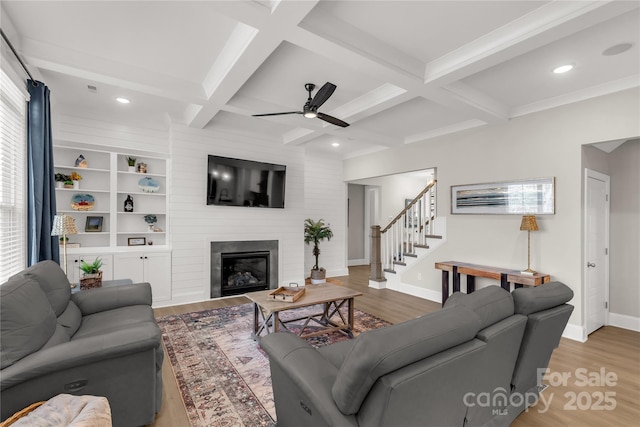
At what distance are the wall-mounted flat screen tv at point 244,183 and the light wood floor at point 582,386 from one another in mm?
1885

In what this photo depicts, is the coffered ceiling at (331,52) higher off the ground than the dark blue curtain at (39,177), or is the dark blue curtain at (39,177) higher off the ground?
the coffered ceiling at (331,52)

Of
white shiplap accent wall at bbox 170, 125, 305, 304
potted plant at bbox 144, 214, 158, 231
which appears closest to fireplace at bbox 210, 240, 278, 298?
white shiplap accent wall at bbox 170, 125, 305, 304

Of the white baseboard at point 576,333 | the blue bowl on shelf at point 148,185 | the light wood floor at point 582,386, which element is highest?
the blue bowl on shelf at point 148,185

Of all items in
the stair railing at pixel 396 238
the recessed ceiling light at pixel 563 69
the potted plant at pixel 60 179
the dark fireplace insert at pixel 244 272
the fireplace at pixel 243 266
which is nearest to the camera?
the recessed ceiling light at pixel 563 69

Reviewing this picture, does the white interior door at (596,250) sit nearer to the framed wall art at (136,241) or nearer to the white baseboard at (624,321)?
the white baseboard at (624,321)

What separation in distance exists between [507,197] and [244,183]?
407 centimetres

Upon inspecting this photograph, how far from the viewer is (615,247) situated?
13.3 feet

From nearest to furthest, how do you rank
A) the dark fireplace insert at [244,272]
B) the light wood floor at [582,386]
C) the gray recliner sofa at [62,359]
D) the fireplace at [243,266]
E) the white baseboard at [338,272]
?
the gray recliner sofa at [62,359]
the light wood floor at [582,386]
the fireplace at [243,266]
the dark fireplace insert at [244,272]
the white baseboard at [338,272]

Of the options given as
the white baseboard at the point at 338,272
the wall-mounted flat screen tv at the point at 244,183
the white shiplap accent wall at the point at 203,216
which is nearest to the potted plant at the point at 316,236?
the white baseboard at the point at 338,272

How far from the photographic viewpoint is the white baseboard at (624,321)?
3.86 meters

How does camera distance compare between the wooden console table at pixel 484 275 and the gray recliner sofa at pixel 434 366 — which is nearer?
the gray recliner sofa at pixel 434 366

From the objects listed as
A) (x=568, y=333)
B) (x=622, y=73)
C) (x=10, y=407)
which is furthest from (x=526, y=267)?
(x=10, y=407)

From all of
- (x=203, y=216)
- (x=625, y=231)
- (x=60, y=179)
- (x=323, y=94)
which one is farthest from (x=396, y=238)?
(x=60, y=179)

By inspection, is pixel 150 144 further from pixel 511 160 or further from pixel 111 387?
pixel 511 160
